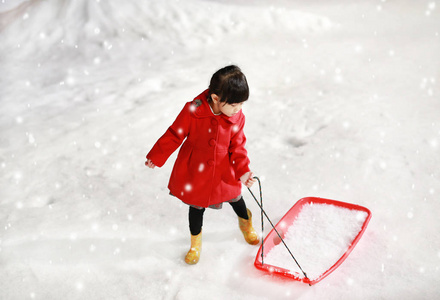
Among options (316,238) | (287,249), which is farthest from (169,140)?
(316,238)

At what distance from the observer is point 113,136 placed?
3.18 m

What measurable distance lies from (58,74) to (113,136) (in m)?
1.40

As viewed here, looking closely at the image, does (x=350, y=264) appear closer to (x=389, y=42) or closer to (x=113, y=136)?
(x=113, y=136)

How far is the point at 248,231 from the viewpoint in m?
2.17

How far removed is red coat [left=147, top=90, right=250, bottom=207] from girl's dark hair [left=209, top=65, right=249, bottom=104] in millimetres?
121

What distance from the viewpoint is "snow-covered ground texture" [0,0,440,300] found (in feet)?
6.70

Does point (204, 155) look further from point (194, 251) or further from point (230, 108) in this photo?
point (194, 251)

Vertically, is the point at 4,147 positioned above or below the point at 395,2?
below

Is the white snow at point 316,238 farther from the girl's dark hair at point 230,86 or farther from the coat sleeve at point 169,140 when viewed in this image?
the girl's dark hair at point 230,86

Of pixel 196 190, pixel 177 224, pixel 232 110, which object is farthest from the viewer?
pixel 177 224

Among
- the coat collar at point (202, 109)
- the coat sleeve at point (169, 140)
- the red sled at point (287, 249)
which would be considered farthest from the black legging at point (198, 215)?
the coat collar at point (202, 109)

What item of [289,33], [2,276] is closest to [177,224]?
[2,276]

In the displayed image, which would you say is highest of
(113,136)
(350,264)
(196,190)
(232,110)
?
(232,110)

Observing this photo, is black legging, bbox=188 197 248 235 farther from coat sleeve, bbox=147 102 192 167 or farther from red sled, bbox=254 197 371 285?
coat sleeve, bbox=147 102 192 167
